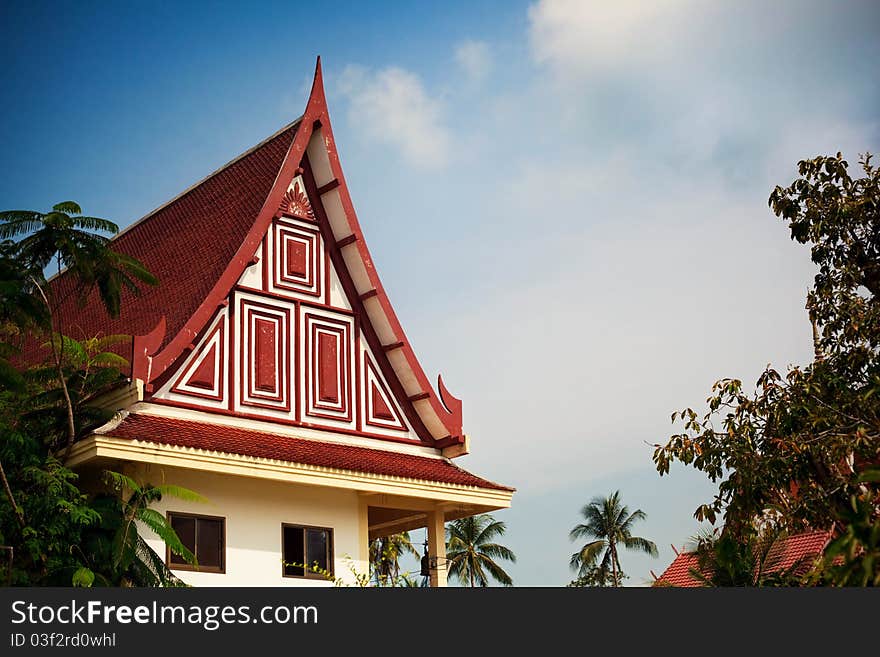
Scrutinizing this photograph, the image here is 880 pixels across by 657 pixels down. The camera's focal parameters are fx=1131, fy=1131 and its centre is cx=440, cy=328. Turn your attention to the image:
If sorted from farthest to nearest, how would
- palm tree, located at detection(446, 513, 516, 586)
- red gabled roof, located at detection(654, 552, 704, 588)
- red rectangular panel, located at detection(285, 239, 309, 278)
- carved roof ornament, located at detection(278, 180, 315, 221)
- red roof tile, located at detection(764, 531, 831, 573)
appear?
palm tree, located at detection(446, 513, 516, 586)
red gabled roof, located at detection(654, 552, 704, 588)
red roof tile, located at detection(764, 531, 831, 573)
carved roof ornament, located at detection(278, 180, 315, 221)
red rectangular panel, located at detection(285, 239, 309, 278)

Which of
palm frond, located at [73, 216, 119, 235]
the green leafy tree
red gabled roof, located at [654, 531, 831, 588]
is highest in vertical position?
palm frond, located at [73, 216, 119, 235]

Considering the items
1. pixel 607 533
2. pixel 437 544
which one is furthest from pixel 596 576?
pixel 437 544

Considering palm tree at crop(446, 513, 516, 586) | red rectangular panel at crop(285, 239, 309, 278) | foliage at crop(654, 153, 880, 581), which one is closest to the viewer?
foliage at crop(654, 153, 880, 581)

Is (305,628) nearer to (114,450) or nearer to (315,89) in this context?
(114,450)

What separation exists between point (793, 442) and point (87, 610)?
7843mm

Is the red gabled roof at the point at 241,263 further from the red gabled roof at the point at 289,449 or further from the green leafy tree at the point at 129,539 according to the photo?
the green leafy tree at the point at 129,539

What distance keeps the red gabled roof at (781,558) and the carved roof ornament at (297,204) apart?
27.2 ft

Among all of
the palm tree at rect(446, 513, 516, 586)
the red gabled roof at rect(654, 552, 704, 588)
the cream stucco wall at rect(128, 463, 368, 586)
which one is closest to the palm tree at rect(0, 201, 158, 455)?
the cream stucco wall at rect(128, 463, 368, 586)

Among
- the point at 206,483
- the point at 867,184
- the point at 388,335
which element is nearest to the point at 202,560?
the point at 206,483

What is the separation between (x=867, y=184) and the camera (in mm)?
13820

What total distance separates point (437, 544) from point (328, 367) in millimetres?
3244

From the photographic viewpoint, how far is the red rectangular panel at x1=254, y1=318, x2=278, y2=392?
16.5 metres

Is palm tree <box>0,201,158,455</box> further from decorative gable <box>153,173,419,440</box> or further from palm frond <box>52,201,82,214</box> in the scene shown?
decorative gable <box>153,173,419,440</box>

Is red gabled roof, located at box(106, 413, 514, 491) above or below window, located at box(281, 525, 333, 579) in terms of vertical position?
above
